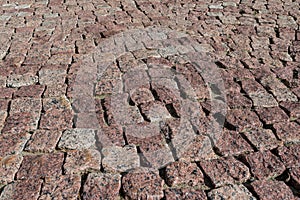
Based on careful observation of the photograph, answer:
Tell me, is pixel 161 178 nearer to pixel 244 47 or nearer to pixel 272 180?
pixel 272 180

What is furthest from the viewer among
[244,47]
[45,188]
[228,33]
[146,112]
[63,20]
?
[63,20]

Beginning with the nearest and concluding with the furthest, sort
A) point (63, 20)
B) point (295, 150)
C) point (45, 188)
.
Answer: point (45, 188), point (295, 150), point (63, 20)

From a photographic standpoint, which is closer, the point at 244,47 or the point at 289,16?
the point at 244,47

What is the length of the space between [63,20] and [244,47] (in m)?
2.75

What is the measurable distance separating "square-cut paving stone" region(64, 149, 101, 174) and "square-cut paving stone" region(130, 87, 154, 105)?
2.61ft

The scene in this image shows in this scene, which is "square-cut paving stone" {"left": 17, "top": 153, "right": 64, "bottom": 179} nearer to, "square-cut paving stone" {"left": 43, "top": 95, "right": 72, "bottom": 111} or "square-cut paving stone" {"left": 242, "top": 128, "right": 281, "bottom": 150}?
"square-cut paving stone" {"left": 43, "top": 95, "right": 72, "bottom": 111}

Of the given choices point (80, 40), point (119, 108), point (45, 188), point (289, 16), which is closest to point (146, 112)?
point (119, 108)

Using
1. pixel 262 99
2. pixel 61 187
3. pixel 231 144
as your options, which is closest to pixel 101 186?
pixel 61 187

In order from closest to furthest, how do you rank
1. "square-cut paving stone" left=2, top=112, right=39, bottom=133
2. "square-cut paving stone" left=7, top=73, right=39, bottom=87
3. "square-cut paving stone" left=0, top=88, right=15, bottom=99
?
"square-cut paving stone" left=2, top=112, right=39, bottom=133 < "square-cut paving stone" left=0, top=88, right=15, bottom=99 < "square-cut paving stone" left=7, top=73, right=39, bottom=87

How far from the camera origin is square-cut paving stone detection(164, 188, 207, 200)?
2.40m

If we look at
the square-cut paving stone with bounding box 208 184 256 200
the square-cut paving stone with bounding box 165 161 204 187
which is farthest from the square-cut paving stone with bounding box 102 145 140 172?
the square-cut paving stone with bounding box 208 184 256 200

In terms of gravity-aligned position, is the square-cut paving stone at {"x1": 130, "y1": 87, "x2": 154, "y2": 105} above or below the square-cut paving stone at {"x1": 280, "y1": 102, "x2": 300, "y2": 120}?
above

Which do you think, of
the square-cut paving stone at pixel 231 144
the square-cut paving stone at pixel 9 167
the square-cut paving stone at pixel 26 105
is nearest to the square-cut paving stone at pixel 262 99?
the square-cut paving stone at pixel 231 144

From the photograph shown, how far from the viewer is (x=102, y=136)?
2.96 meters
